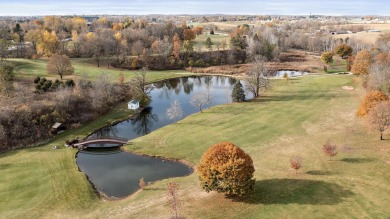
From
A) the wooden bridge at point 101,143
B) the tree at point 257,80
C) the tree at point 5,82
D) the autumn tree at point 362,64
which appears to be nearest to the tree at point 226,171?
the wooden bridge at point 101,143

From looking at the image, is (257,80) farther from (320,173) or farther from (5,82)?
(5,82)

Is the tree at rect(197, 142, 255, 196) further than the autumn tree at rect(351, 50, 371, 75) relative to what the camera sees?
No

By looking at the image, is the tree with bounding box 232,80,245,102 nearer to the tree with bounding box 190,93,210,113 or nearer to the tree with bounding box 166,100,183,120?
the tree with bounding box 190,93,210,113

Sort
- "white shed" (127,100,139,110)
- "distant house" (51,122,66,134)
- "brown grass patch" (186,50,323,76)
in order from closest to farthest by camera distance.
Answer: "distant house" (51,122,66,134)
"white shed" (127,100,139,110)
"brown grass patch" (186,50,323,76)

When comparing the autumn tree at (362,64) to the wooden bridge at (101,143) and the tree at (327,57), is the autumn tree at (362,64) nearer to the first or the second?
the tree at (327,57)

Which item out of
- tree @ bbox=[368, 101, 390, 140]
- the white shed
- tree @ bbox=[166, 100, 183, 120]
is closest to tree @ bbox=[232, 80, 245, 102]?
tree @ bbox=[166, 100, 183, 120]
